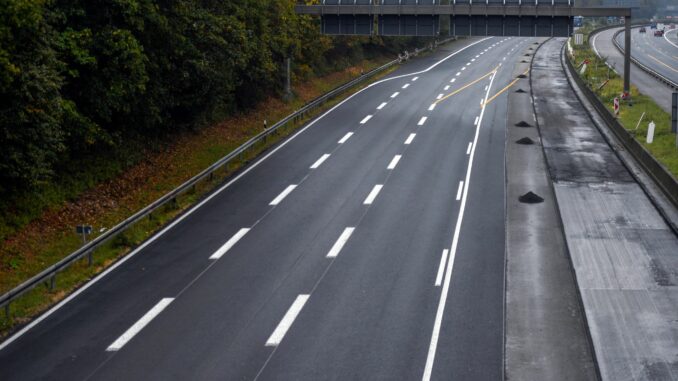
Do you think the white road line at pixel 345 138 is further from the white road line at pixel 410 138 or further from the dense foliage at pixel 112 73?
the dense foliage at pixel 112 73

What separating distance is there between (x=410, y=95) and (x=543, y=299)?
36.6 m

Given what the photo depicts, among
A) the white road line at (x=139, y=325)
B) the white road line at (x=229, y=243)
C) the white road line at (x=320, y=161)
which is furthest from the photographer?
the white road line at (x=320, y=161)

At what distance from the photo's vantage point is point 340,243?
84.8 feet

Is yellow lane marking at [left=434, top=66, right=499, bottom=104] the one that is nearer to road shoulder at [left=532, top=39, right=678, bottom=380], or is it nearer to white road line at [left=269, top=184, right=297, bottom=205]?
road shoulder at [left=532, top=39, right=678, bottom=380]

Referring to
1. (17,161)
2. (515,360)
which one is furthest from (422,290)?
(17,161)

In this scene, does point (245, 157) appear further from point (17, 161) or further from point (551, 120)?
point (551, 120)

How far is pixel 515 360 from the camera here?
17562 mm

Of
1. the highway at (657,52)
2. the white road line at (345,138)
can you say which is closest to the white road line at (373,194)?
the white road line at (345,138)

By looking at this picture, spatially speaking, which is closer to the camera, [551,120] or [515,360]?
[515,360]

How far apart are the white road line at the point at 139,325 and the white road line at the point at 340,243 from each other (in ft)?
18.3

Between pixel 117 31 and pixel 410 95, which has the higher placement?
pixel 117 31

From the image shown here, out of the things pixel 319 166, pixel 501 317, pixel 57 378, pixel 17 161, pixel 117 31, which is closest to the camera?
pixel 57 378

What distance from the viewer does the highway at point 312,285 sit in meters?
17.5

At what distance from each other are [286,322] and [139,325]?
353 cm
